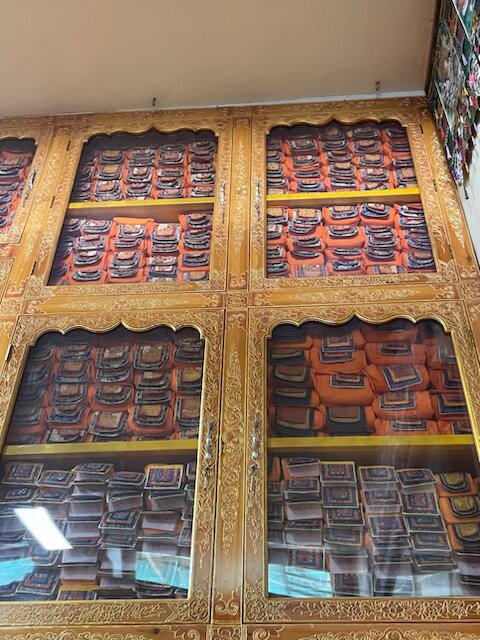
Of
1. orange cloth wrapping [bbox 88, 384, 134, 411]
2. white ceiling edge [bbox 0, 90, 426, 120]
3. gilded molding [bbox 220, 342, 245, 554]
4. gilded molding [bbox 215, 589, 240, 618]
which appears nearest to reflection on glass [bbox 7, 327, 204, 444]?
orange cloth wrapping [bbox 88, 384, 134, 411]

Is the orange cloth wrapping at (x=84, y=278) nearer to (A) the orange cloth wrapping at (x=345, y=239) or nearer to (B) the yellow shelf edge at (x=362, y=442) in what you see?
(A) the orange cloth wrapping at (x=345, y=239)

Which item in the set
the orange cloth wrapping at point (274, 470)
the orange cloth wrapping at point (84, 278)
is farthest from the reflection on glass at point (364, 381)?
the orange cloth wrapping at point (84, 278)

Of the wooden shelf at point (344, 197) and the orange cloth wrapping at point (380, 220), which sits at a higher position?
the wooden shelf at point (344, 197)

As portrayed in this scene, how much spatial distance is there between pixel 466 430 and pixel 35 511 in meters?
1.90

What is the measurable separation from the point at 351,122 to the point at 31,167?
209cm

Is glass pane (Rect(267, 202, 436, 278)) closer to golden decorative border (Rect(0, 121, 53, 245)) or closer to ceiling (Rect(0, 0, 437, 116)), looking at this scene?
ceiling (Rect(0, 0, 437, 116))

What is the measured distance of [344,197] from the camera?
12.6ft

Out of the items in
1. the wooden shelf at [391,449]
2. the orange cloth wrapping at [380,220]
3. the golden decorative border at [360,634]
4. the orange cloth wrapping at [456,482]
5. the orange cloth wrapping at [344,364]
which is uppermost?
the orange cloth wrapping at [380,220]

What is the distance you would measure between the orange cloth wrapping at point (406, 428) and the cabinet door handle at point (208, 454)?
0.74 m

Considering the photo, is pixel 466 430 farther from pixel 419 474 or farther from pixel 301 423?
pixel 301 423

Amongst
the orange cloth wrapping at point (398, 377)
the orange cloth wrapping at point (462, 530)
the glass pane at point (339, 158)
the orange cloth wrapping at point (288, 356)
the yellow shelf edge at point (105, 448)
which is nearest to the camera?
the orange cloth wrapping at point (462, 530)

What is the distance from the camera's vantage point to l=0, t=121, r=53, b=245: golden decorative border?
3824 millimetres

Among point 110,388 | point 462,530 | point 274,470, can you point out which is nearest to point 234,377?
point 274,470

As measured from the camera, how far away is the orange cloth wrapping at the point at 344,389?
3.00 meters
